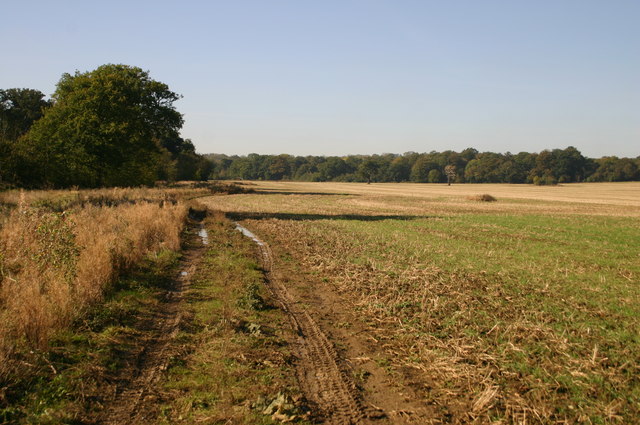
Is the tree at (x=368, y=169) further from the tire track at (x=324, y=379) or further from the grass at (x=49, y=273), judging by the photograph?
the tire track at (x=324, y=379)

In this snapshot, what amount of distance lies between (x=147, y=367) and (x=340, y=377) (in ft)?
8.47

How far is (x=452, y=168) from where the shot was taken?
12238 cm

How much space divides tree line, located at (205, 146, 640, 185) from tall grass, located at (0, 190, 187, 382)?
9382cm

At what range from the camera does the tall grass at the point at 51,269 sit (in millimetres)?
5902

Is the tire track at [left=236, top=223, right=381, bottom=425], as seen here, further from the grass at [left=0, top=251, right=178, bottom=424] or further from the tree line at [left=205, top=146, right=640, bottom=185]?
the tree line at [left=205, top=146, right=640, bottom=185]

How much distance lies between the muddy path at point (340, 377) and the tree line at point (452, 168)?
98.7m

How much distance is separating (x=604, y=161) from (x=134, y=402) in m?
144

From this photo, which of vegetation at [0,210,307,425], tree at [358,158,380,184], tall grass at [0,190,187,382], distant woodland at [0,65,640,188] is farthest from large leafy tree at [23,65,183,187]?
tree at [358,158,380,184]

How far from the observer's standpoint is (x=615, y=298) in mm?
9227

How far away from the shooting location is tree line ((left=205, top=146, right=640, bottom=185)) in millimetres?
116375

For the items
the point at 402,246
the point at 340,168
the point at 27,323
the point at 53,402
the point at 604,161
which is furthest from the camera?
the point at 340,168

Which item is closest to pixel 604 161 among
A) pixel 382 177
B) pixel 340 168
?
pixel 382 177

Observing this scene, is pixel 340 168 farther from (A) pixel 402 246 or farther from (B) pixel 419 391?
(B) pixel 419 391

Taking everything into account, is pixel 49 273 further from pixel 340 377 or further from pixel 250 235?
pixel 250 235
